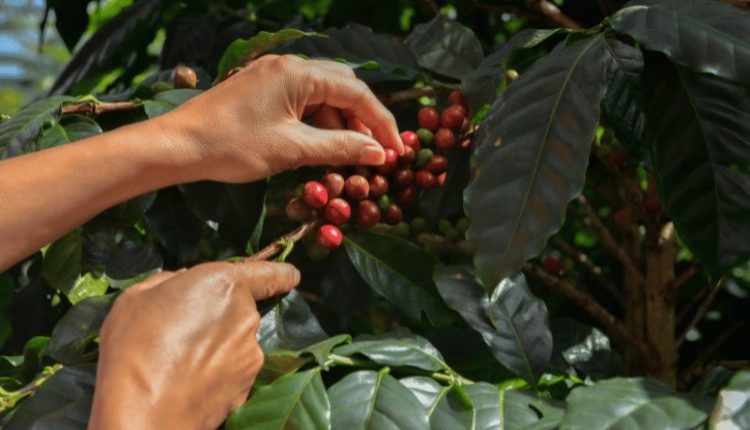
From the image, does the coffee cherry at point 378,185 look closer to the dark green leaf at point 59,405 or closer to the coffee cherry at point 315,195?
the coffee cherry at point 315,195

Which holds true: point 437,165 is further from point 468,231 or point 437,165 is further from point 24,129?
point 24,129

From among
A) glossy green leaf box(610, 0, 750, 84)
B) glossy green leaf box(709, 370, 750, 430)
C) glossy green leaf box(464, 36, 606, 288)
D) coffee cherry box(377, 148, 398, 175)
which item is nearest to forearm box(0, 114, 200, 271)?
coffee cherry box(377, 148, 398, 175)

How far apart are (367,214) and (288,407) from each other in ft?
1.08

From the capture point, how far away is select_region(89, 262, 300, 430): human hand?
85 centimetres

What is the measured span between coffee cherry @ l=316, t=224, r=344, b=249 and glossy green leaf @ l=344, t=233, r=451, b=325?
5cm

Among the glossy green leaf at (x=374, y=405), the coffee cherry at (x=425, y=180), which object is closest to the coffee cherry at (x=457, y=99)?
the coffee cherry at (x=425, y=180)

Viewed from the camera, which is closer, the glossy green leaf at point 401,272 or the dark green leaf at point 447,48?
the glossy green leaf at point 401,272

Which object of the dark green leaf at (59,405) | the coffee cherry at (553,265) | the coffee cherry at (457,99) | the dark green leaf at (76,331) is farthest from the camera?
the coffee cherry at (553,265)

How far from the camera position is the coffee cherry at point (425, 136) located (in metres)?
1.19

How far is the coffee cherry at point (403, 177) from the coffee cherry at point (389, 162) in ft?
0.04

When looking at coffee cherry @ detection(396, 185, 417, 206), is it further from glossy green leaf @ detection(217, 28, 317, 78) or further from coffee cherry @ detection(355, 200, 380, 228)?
glossy green leaf @ detection(217, 28, 317, 78)

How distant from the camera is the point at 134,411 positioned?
33.2 inches

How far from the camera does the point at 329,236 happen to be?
110 centimetres

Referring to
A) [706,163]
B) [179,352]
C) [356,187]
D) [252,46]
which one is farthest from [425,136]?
[179,352]
